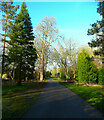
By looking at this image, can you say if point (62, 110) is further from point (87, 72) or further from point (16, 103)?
point (87, 72)

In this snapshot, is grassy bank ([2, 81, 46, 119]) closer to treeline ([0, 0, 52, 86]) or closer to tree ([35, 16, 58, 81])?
treeline ([0, 0, 52, 86])

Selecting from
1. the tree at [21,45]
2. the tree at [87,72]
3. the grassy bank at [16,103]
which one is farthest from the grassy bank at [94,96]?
the tree at [21,45]

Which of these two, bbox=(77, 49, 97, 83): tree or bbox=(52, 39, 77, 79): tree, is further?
bbox=(52, 39, 77, 79): tree

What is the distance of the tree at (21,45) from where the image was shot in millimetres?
19891

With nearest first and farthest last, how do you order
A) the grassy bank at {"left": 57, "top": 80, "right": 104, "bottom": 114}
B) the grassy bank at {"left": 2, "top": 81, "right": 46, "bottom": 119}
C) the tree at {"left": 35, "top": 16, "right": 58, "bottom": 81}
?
1. the grassy bank at {"left": 2, "top": 81, "right": 46, "bottom": 119}
2. the grassy bank at {"left": 57, "top": 80, "right": 104, "bottom": 114}
3. the tree at {"left": 35, "top": 16, "right": 58, "bottom": 81}

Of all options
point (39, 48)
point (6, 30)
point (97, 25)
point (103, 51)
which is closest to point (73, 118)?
point (103, 51)

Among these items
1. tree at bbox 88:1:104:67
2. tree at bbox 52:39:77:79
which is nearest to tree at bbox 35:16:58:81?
tree at bbox 52:39:77:79

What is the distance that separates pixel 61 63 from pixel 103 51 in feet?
76.2

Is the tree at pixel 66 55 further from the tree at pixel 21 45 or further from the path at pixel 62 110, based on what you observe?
the path at pixel 62 110

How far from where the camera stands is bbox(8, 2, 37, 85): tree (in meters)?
19.9

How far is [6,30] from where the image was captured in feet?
64.5

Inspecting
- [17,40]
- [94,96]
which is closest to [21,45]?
[17,40]

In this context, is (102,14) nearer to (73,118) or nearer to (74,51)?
(73,118)

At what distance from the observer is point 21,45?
69.2ft
